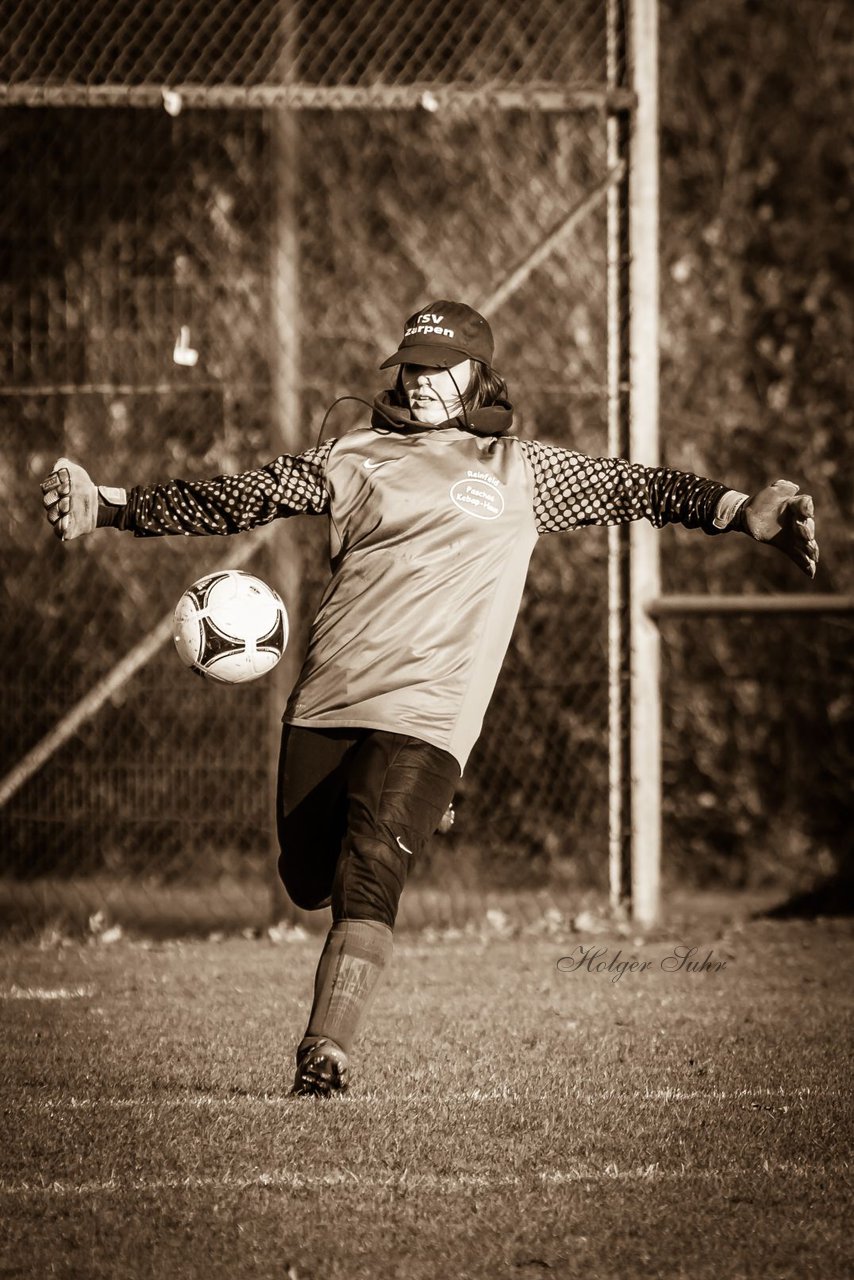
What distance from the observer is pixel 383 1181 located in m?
3.70

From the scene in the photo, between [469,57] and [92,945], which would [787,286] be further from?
[92,945]

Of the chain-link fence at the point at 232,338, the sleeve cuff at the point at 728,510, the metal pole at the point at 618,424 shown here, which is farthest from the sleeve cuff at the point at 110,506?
the metal pole at the point at 618,424

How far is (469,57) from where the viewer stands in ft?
32.2

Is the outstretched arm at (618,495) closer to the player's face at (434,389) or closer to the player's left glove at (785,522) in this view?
the player's left glove at (785,522)

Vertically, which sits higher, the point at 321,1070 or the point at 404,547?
the point at 404,547

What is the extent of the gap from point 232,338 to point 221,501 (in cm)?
503

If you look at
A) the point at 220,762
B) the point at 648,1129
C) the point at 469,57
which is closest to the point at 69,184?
the point at 469,57

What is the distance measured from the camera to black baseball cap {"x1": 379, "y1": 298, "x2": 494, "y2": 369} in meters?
4.79

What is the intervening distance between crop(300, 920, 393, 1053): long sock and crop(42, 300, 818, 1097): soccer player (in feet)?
0.04

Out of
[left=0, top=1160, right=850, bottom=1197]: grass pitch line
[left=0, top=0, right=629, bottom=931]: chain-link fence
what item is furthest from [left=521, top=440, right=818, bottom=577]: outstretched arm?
[left=0, top=0, right=629, bottom=931]: chain-link fence

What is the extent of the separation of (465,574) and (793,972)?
3029 millimetres

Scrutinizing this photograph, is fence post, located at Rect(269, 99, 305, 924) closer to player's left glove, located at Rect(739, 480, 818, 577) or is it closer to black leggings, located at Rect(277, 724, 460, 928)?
black leggings, located at Rect(277, 724, 460, 928)
